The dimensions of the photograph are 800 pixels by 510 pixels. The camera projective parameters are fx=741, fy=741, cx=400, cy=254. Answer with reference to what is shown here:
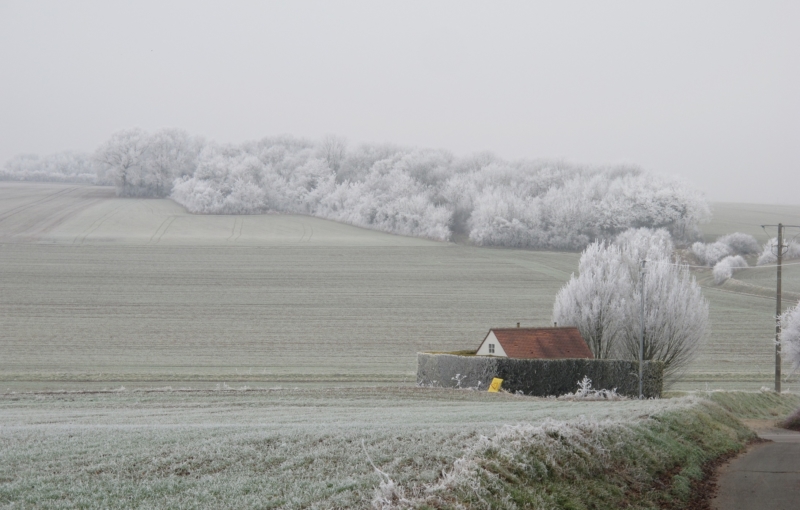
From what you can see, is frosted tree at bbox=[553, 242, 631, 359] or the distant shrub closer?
the distant shrub

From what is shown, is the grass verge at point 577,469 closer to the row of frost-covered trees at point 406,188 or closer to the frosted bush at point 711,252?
the frosted bush at point 711,252

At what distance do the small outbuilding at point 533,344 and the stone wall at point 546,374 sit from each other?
2324 millimetres

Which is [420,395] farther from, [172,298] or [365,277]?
[365,277]

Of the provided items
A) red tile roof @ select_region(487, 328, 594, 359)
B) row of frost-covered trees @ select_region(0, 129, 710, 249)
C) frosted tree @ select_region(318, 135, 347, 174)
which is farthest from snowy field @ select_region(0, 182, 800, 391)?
frosted tree @ select_region(318, 135, 347, 174)

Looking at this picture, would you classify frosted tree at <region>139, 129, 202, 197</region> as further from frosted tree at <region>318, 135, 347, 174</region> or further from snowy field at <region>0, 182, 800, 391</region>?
frosted tree at <region>318, 135, 347, 174</region>

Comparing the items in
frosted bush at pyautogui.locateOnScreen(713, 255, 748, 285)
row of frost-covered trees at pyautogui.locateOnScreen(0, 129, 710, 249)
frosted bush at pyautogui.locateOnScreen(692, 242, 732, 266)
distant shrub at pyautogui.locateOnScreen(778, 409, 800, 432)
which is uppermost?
row of frost-covered trees at pyautogui.locateOnScreen(0, 129, 710, 249)

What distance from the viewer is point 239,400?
23.9 metres

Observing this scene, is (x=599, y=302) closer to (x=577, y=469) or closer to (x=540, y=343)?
(x=540, y=343)

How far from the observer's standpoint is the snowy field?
36875 mm

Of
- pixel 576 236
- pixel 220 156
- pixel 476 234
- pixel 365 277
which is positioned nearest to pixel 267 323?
pixel 365 277

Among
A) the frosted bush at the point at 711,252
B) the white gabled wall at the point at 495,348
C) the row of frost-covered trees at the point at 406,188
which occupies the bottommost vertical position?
the white gabled wall at the point at 495,348

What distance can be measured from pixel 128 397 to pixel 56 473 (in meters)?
16.8

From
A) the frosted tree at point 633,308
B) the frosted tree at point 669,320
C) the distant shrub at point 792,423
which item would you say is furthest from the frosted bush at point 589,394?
the frosted tree at point 633,308

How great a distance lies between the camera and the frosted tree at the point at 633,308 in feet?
118
